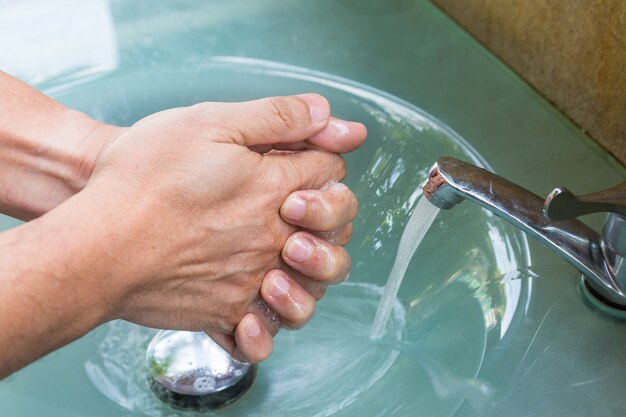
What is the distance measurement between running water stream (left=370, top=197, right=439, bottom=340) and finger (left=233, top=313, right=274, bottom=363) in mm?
96

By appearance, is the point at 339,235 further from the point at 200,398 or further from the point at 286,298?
the point at 200,398

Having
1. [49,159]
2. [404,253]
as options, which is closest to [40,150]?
[49,159]

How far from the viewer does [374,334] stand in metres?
0.69

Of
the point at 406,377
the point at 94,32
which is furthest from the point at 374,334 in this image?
the point at 94,32

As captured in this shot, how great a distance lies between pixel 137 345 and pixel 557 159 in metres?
0.42

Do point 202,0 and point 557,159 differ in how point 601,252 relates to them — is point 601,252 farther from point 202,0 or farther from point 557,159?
point 202,0

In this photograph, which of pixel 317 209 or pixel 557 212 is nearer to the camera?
pixel 557 212

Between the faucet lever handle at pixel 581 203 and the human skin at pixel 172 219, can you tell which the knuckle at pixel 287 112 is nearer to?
the human skin at pixel 172 219

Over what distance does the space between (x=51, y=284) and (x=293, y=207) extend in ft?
0.69

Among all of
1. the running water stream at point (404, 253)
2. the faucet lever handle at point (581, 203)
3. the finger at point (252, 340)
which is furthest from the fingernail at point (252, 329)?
the faucet lever handle at point (581, 203)

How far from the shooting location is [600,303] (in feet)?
2.01

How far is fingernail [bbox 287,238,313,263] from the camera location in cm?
66

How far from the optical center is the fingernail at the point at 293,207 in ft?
2.11

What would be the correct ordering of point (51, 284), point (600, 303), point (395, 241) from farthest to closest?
1. point (395, 241)
2. point (600, 303)
3. point (51, 284)
